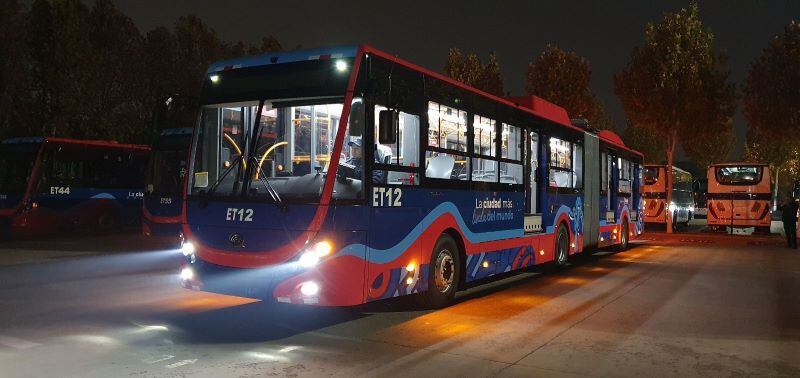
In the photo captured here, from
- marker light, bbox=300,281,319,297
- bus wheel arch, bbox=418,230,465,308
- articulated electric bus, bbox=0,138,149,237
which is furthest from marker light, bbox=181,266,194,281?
articulated electric bus, bbox=0,138,149,237

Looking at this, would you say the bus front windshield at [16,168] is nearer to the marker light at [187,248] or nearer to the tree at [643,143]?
the marker light at [187,248]

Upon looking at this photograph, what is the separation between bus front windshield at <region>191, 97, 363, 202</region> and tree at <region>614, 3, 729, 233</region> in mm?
25192

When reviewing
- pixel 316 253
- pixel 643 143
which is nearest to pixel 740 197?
pixel 316 253

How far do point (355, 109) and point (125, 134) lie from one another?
2908cm

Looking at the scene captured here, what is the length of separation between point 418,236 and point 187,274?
2879mm

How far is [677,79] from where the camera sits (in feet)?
98.4

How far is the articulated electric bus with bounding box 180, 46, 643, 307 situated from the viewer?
770 cm

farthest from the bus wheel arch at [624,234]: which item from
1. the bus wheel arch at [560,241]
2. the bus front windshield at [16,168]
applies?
the bus front windshield at [16,168]

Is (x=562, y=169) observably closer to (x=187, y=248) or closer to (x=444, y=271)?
A: (x=444, y=271)

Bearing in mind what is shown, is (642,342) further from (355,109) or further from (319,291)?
(355,109)

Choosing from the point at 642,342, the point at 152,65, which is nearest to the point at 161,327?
the point at 642,342

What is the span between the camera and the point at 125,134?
1331 inches

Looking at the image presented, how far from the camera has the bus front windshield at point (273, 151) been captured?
7852 mm

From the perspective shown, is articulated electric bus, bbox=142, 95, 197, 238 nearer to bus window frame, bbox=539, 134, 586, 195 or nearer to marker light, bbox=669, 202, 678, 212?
bus window frame, bbox=539, 134, 586, 195
